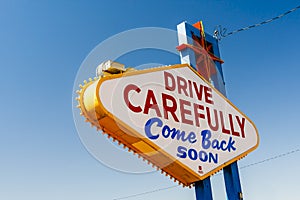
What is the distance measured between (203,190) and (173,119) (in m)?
1.17

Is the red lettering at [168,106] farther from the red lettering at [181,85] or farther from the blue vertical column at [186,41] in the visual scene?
the blue vertical column at [186,41]

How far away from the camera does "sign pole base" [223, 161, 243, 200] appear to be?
5.80m

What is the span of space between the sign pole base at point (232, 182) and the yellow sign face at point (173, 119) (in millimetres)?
242

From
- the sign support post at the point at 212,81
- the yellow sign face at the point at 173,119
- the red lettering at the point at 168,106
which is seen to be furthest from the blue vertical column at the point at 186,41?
the red lettering at the point at 168,106

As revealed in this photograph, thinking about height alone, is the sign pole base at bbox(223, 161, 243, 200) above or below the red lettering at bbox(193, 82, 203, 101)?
below

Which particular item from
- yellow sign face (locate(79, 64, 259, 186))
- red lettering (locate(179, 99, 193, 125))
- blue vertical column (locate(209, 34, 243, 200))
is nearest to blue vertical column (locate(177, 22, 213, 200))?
yellow sign face (locate(79, 64, 259, 186))

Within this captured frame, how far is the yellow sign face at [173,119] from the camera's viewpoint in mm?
4293

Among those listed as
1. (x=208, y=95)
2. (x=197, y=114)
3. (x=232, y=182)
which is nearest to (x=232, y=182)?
(x=232, y=182)

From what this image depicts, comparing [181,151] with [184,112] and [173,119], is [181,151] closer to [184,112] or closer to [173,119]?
[173,119]

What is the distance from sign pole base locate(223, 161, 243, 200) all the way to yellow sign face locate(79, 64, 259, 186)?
0.24 meters

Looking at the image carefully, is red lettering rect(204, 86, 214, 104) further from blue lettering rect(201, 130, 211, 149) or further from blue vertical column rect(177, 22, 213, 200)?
blue lettering rect(201, 130, 211, 149)

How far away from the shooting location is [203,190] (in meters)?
5.22

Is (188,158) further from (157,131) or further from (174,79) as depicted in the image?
(174,79)

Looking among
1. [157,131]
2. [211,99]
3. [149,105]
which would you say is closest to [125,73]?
[149,105]
